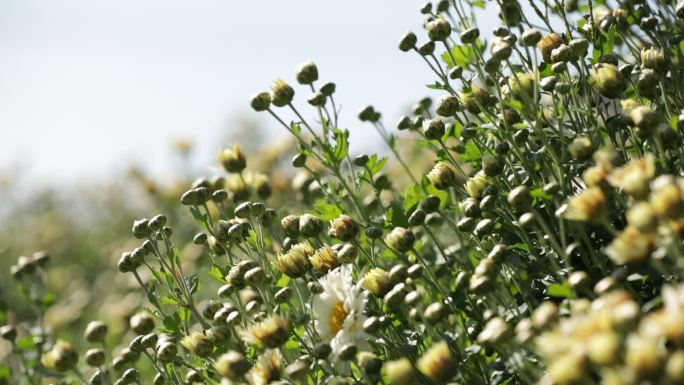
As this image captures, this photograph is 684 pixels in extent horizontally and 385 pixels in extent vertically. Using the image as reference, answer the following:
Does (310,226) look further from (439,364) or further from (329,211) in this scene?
(439,364)

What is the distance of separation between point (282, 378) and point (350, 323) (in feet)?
0.91

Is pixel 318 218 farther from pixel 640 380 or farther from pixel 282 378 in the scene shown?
pixel 640 380

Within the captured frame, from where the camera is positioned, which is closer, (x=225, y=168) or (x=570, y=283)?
(x=570, y=283)

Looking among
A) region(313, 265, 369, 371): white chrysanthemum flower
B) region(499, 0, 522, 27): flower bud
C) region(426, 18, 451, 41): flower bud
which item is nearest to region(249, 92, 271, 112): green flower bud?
region(426, 18, 451, 41): flower bud

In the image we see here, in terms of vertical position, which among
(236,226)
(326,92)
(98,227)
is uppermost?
(326,92)

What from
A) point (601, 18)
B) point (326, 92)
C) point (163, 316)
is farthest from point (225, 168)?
point (601, 18)

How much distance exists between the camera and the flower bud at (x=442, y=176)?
7.95 ft

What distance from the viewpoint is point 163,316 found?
2.62 metres

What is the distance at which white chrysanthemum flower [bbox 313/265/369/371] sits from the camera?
2.26 metres

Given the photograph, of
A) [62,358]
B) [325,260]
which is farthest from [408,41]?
[62,358]

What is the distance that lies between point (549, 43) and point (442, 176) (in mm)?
534

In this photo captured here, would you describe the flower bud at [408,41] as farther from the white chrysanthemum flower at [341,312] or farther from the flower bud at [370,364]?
the flower bud at [370,364]

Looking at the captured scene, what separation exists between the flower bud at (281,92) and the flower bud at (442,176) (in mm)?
652

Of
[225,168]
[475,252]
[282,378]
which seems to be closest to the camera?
[282,378]
